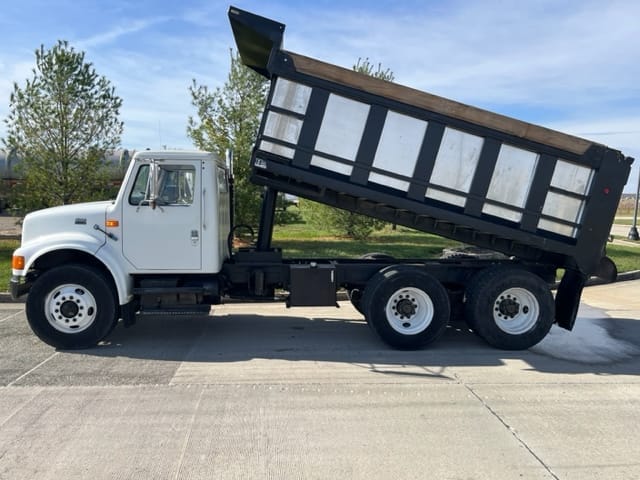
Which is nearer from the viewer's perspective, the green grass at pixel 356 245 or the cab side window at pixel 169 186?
the cab side window at pixel 169 186

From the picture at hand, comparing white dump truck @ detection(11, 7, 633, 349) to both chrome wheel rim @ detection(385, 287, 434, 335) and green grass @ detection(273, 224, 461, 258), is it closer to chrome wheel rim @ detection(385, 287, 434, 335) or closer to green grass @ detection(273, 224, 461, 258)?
chrome wheel rim @ detection(385, 287, 434, 335)

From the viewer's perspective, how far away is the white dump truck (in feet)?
Result: 20.1

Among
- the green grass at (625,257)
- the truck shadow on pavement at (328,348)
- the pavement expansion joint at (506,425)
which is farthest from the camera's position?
the green grass at (625,257)

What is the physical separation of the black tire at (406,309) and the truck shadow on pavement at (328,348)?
197 millimetres

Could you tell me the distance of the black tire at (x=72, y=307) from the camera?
244 inches

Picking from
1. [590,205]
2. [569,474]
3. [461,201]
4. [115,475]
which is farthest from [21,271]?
[590,205]

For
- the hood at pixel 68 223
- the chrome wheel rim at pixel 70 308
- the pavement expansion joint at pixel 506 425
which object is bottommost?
the chrome wheel rim at pixel 70 308

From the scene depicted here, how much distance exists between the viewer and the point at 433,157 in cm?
622

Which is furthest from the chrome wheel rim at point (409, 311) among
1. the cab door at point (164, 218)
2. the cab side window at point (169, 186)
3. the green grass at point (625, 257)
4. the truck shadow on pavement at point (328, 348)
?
the green grass at point (625, 257)

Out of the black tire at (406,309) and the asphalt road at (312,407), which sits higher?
the black tire at (406,309)

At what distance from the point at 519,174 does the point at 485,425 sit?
3280 millimetres

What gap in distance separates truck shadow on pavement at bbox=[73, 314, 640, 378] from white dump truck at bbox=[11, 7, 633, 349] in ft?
0.98

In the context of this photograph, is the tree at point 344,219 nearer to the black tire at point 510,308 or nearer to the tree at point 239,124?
the tree at point 239,124

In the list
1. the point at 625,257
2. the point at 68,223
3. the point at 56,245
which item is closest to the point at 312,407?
the point at 56,245
